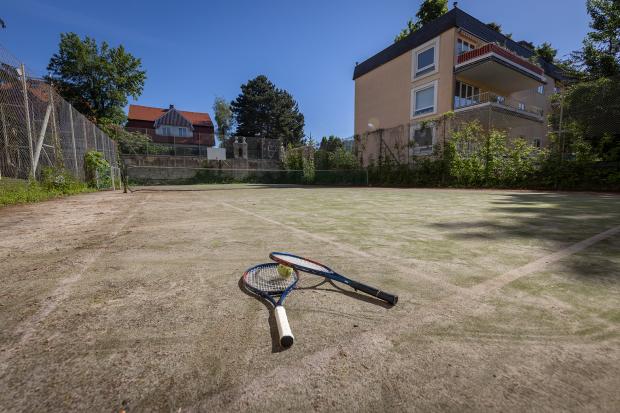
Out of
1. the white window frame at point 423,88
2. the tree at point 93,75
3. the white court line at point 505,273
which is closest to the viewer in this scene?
the white court line at point 505,273

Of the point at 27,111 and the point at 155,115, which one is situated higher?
the point at 155,115

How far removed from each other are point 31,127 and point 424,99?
21.8 metres

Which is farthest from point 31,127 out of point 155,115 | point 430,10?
point 155,115

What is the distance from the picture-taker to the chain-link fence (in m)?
6.82

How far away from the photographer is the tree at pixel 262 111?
5338 cm

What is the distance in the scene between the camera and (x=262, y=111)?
5362cm

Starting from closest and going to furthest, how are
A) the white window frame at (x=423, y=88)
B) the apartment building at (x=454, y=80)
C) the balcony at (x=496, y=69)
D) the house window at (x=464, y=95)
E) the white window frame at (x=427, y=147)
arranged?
the white window frame at (x=427, y=147), the balcony at (x=496, y=69), the apartment building at (x=454, y=80), the house window at (x=464, y=95), the white window frame at (x=423, y=88)

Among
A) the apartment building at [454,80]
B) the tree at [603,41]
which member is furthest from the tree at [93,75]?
the tree at [603,41]

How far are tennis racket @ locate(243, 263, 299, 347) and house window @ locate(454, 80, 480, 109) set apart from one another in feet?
69.2

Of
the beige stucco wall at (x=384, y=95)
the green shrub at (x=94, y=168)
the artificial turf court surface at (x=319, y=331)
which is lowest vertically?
the artificial turf court surface at (x=319, y=331)

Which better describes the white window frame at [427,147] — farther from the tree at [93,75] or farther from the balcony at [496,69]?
the tree at [93,75]

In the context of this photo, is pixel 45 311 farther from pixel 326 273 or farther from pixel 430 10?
pixel 430 10

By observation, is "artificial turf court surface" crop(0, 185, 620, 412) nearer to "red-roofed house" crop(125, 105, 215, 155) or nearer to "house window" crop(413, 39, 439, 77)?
"house window" crop(413, 39, 439, 77)

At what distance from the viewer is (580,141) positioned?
1032cm
